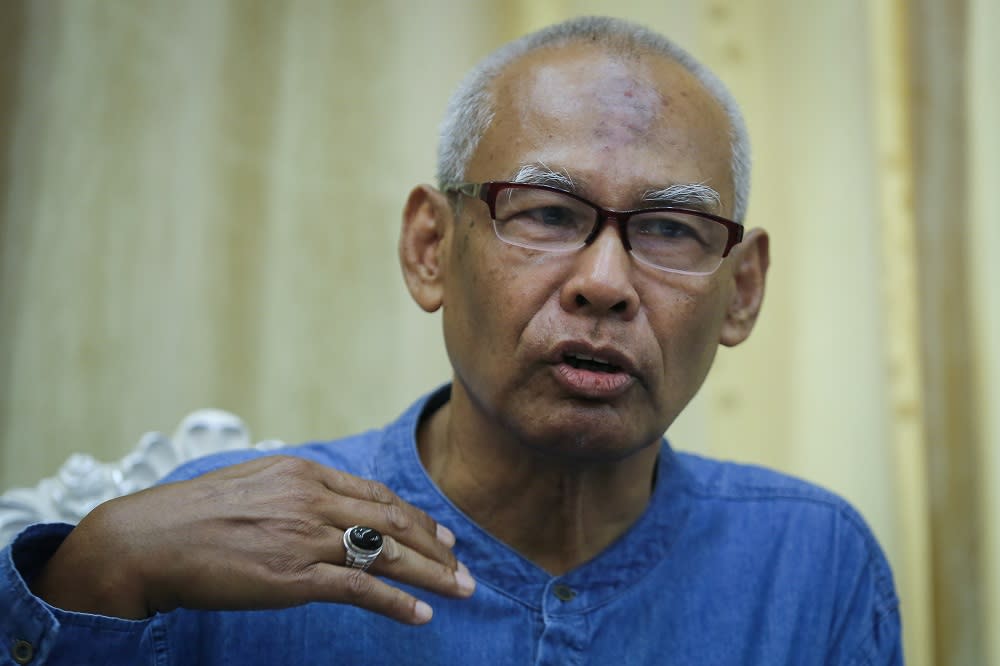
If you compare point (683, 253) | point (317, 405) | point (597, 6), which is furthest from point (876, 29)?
point (317, 405)

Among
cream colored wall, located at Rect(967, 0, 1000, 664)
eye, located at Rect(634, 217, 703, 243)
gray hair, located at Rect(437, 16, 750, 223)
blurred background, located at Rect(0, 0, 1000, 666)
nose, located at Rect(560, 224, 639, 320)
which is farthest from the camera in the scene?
blurred background, located at Rect(0, 0, 1000, 666)

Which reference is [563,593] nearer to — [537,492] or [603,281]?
[537,492]

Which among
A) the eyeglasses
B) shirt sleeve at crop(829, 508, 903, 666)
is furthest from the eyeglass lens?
shirt sleeve at crop(829, 508, 903, 666)

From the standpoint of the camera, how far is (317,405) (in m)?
2.42

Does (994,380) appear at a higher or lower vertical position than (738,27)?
lower

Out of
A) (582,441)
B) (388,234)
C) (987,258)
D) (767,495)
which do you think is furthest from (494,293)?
(987,258)

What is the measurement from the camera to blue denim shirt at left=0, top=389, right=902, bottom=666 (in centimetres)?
123

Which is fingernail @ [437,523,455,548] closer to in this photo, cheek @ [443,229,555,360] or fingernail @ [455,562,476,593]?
fingernail @ [455,562,476,593]

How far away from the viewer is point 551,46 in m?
1.52

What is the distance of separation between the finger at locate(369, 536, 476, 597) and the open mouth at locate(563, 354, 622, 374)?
325 millimetres

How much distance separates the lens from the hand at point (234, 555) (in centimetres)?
114

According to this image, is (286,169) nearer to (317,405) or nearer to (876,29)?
(317,405)

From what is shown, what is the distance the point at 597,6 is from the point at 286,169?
0.91 meters

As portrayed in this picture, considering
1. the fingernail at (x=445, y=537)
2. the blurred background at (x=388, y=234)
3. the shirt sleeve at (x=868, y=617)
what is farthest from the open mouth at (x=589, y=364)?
the blurred background at (x=388, y=234)
